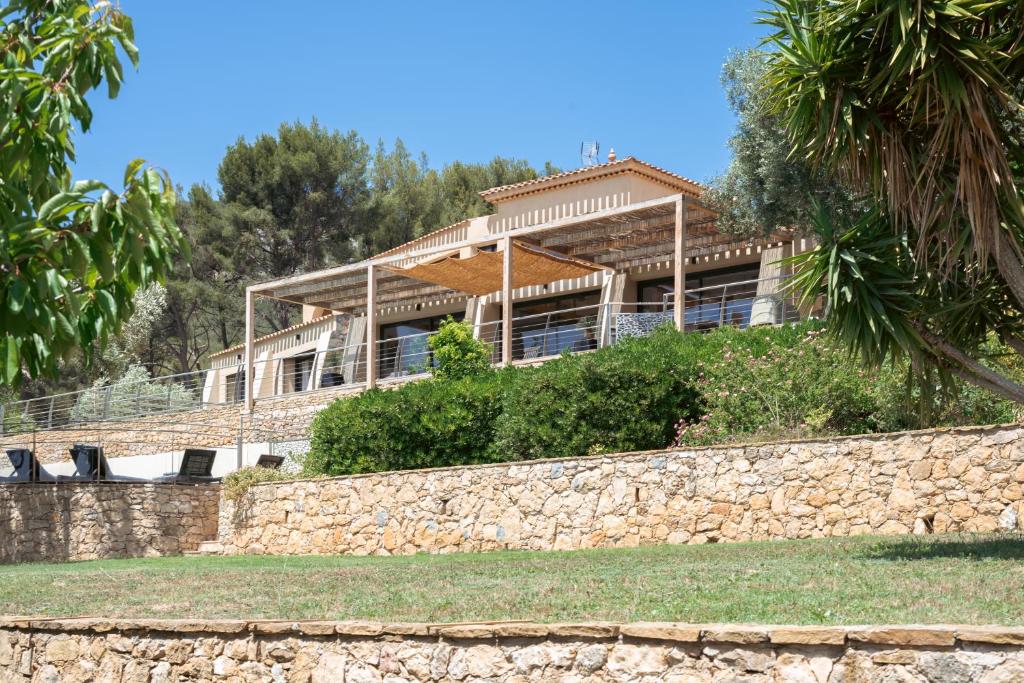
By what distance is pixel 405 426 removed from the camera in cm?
1905

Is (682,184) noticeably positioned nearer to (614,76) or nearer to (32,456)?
(614,76)

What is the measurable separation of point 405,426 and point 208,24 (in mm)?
8815

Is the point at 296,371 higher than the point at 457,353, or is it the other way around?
the point at 296,371

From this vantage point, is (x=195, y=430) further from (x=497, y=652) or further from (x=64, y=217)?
(x=64, y=217)

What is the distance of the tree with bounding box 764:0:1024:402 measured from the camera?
10.5 m

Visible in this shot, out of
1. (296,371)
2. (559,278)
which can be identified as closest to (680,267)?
(559,278)

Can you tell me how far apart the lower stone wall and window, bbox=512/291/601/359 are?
977cm

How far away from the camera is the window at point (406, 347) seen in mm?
27627

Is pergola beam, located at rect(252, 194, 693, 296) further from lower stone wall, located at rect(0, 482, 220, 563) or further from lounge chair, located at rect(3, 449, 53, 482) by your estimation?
lounge chair, located at rect(3, 449, 53, 482)

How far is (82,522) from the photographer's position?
19375mm

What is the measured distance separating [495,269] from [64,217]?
2081 cm

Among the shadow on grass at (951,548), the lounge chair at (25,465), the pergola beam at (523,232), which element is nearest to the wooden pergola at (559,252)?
the pergola beam at (523,232)

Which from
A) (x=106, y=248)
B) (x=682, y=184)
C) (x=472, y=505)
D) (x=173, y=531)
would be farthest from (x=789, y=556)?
(x=682, y=184)

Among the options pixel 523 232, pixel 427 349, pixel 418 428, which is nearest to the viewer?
pixel 418 428
